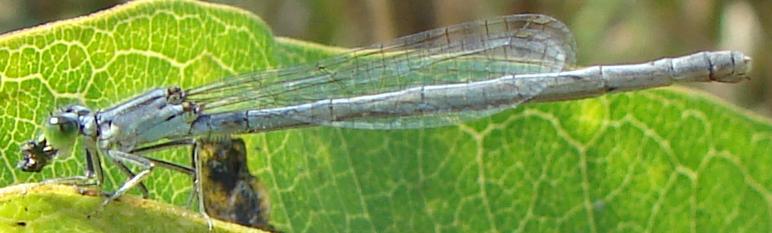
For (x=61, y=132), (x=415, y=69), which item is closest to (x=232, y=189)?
(x=61, y=132)

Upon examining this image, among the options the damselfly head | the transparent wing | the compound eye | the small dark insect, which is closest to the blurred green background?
the transparent wing

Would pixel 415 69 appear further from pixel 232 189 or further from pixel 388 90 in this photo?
pixel 232 189

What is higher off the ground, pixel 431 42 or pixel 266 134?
pixel 431 42

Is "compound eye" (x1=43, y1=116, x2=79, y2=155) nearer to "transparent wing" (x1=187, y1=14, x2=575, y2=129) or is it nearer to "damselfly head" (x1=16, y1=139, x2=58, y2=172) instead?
"damselfly head" (x1=16, y1=139, x2=58, y2=172)

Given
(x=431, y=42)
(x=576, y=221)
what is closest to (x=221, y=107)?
(x=431, y=42)

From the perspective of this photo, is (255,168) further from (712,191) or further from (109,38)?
(712,191)
